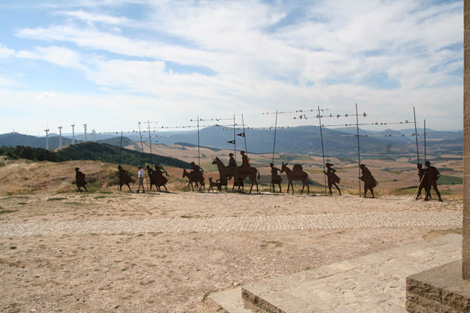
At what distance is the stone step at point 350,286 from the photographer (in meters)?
4.79

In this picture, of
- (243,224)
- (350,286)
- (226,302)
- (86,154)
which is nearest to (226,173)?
(243,224)

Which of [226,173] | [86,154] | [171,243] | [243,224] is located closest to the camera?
[171,243]

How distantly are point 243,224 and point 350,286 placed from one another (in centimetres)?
610

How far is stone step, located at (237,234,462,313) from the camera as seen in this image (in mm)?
4793

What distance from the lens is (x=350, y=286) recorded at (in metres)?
5.47

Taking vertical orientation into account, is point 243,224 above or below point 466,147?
below

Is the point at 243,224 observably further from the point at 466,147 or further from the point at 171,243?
the point at 466,147

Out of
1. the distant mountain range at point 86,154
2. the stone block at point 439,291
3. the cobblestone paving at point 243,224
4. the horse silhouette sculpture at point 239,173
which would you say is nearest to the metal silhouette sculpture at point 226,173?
the horse silhouette sculpture at point 239,173

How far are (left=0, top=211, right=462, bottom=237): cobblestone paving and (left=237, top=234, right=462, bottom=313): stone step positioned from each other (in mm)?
4042

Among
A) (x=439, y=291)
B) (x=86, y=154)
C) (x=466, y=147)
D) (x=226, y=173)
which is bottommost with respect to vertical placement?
(x=439, y=291)

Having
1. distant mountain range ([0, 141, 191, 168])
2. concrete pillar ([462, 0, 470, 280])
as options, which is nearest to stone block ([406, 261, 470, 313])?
concrete pillar ([462, 0, 470, 280])

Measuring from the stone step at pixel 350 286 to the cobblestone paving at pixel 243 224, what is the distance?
4.04 meters

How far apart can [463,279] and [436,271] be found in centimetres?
34

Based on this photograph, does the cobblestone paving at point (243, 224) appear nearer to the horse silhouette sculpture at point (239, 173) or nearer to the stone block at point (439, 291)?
A: the stone block at point (439, 291)
